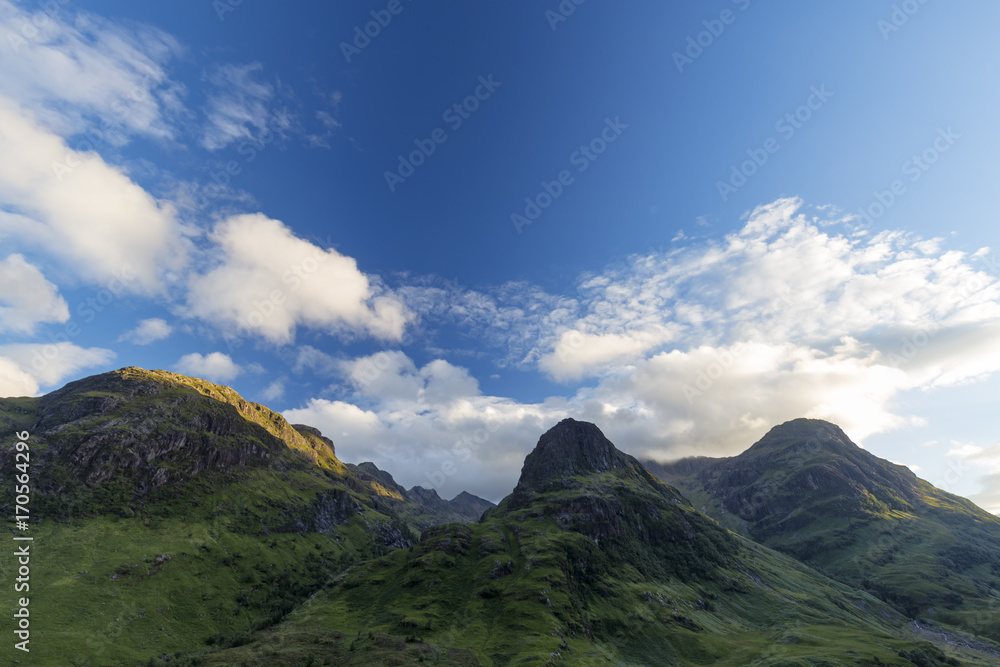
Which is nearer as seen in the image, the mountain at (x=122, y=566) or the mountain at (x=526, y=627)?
the mountain at (x=122, y=566)

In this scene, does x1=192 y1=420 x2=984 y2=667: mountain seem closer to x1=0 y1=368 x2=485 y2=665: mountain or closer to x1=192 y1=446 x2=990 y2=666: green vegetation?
x1=192 y1=446 x2=990 y2=666: green vegetation

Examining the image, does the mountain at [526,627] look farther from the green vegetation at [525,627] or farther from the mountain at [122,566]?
the mountain at [122,566]

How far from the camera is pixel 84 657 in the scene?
10050 centimetres

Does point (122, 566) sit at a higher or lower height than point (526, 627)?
higher

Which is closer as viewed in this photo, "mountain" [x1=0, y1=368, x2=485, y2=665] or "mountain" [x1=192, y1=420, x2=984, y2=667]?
"mountain" [x1=0, y1=368, x2=485, y2=665]

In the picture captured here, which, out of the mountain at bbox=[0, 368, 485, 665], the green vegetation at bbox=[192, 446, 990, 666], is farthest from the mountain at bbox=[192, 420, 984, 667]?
the mountain at bbox=[0, 368, 485, 665]

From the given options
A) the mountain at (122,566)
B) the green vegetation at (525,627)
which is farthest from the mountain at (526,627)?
the mountain at (122,566)

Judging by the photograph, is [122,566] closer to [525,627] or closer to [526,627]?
[525,627]

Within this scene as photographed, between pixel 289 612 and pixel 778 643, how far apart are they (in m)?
187

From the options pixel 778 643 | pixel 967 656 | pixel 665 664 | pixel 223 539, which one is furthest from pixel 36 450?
pixel 967 656

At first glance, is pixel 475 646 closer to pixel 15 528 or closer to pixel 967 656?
pixel 15 528

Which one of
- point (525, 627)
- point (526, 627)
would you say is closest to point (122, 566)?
point (525, 627)

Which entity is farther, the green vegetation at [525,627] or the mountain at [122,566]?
the green vegetation at [525,627]

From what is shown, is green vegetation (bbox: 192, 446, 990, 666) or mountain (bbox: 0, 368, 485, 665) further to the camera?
green vegetation (bbox: 192, 446, 990, 666)
